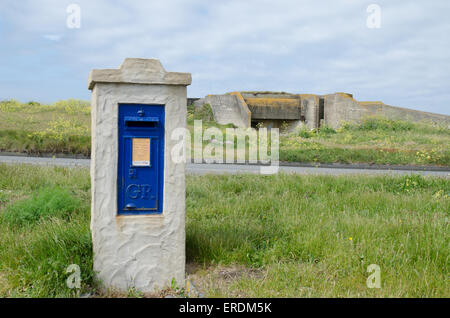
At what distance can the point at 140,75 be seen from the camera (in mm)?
3729

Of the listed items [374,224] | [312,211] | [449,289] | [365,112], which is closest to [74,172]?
[312,211]

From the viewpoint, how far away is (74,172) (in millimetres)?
8523

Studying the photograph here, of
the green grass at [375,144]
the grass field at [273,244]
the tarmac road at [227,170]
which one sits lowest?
the grass field at [273,244]

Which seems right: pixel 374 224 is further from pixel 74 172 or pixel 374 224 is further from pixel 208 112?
pixel 208 112

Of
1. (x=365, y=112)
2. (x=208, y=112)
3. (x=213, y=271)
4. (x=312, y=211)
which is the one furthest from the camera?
(x=208, y=112)

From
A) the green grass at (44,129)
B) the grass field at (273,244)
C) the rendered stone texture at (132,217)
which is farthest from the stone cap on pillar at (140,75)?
the green grass at (44,129)

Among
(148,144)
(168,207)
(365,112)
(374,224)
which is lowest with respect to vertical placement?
(374,224)

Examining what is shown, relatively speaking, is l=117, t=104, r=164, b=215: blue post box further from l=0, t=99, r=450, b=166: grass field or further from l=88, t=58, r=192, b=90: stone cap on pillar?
l=0, t=99, r=450, b=166: grass field

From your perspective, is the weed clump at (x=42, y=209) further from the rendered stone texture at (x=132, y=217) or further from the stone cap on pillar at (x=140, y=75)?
the stone cap on pillar at (x=140, y=75)

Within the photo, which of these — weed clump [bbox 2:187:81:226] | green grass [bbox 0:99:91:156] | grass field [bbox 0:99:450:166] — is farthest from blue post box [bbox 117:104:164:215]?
green grass [bbox 0:99:91:156]

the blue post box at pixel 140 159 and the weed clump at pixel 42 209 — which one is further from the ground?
the blue post box at pixel 140 159

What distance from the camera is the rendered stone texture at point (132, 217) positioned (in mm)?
3678

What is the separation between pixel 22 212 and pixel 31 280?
218cm

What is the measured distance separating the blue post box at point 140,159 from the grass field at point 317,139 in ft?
35.8
